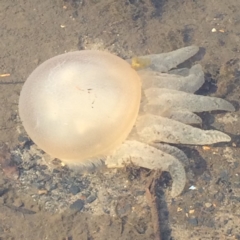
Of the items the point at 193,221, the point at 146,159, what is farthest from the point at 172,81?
the point at 193,221

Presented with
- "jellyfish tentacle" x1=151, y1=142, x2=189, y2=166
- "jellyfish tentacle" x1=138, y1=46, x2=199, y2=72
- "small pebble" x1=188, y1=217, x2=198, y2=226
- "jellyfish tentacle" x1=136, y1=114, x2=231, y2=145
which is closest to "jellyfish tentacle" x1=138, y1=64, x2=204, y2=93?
"jellyfish tentacle" x1=138, y1=46, x2=199, y2=72

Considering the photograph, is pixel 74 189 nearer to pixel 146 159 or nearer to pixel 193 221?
pixel 146 159

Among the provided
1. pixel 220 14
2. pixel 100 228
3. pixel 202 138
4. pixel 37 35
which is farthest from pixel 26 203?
pixel 220 14

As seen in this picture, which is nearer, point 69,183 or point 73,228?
point 73,228

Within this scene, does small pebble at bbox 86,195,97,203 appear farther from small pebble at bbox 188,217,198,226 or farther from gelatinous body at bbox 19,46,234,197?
small pebble at bbox 188,217,198,226

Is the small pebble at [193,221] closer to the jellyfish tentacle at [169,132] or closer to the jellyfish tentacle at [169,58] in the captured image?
the jellyfish tentacle at [169,132]

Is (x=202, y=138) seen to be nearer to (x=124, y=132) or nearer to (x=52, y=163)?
(x=124, y=132)

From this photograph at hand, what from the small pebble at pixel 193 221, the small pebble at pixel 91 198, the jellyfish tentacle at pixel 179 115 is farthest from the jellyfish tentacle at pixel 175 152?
the small pebble at pixel 91 198
